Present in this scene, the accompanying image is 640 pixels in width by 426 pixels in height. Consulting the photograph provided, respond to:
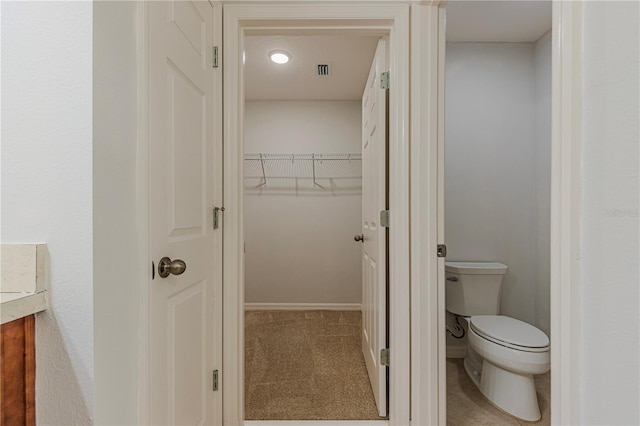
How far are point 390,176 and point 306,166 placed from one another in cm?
189

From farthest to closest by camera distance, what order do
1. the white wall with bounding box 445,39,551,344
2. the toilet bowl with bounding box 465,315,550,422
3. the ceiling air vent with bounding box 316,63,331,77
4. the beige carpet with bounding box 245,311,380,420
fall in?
the ceiling air vent with bounding box 316,63,331,77, the white wall with bounding box 445,39,551,344, the beige carpet with bounding box 245,311,380,420, the toilet bowl with bounding box 465,315,550,422

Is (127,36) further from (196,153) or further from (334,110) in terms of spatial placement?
(334,110)

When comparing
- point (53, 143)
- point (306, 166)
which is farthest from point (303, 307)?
point (53, 143)

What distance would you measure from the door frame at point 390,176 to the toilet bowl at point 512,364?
0.57 metres

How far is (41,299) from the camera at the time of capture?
679 millimetres

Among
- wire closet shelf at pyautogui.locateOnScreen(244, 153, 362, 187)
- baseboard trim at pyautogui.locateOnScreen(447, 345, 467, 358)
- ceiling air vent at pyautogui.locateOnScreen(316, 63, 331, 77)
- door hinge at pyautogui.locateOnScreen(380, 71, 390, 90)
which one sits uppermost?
ceiling air vent at pyautogui.locateOnScreen(316, 63, 331, 77)

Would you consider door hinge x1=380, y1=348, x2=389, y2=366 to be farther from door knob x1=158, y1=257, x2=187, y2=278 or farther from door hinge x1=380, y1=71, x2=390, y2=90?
door hinge x1=380, y1=71, x2=390, y2=90

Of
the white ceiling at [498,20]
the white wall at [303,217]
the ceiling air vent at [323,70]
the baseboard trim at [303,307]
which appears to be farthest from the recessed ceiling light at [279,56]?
the baseboard trim at [303,307]

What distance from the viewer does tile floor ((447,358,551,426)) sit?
1592 mm
